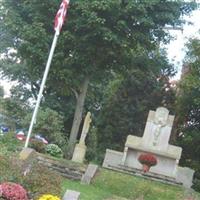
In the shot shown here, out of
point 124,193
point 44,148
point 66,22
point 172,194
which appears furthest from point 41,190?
point 66,22

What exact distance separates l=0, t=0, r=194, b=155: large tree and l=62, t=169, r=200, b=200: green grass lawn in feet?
26.2

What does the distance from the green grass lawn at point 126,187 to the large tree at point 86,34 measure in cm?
798

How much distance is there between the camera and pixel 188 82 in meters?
29.4

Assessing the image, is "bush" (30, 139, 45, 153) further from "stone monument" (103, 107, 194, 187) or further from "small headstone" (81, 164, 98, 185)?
"small headstone" (81, 164, 98, 185)

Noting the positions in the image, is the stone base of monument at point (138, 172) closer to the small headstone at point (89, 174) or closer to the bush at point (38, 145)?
the small headstone at point (89, 174)

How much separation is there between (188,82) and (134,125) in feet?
29.4

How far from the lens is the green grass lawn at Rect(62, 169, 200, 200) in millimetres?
17953

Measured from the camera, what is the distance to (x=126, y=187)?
1934 cm

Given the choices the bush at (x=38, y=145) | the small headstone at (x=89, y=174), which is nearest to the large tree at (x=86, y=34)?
the bush at (x=38, y=145)

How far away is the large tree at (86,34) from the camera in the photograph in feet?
88.3

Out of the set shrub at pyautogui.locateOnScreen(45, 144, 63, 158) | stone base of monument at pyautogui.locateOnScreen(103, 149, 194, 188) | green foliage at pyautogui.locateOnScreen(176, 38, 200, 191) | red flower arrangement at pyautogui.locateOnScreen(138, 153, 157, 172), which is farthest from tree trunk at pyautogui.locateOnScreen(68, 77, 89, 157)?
green foliage at pyautogui.locateOnScreen(176, 38, 200, 191)

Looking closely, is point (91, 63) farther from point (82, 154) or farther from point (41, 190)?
point (41, 190)

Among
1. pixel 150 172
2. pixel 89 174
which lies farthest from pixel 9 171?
pixel 150 172

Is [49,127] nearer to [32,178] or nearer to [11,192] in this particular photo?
[32,178]
